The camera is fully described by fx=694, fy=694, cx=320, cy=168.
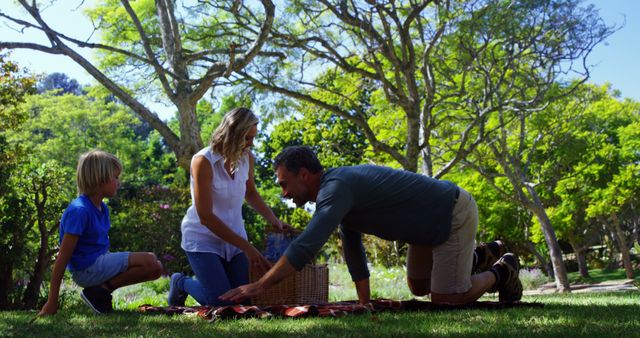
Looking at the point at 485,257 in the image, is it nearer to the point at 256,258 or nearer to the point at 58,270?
the point at 256,258

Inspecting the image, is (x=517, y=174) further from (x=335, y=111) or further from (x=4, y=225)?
(x=4, y=225)

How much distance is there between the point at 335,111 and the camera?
13445mm

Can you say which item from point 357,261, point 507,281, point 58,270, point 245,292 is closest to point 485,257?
point 507,281

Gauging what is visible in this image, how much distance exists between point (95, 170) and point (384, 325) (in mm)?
2610

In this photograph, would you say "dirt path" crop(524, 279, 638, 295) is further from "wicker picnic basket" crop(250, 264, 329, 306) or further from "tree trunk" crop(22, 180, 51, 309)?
"wicker picnic basket" crop(250, 264, 329, 306)

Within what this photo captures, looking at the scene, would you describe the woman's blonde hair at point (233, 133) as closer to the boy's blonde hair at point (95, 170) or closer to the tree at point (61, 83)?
the boy's blonde hair at point (95, 170)

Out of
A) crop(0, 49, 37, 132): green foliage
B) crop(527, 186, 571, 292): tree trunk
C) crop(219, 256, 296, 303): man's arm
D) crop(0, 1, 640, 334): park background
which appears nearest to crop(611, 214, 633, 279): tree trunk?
crop(0, 1, 640, 334): park background

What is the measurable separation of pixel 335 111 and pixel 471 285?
880cm

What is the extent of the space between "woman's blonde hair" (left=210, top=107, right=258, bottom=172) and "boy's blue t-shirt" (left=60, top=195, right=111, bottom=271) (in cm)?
106

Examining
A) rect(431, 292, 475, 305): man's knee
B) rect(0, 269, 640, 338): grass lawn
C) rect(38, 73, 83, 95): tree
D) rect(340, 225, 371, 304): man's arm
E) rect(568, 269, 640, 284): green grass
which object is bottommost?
rect(0, 269, 640, 338): grass lawn

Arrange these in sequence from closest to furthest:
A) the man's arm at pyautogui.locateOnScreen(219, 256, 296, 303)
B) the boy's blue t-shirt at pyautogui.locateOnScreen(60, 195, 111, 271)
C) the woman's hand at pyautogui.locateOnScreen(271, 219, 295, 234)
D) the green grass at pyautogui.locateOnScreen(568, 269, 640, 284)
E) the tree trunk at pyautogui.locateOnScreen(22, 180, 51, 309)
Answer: the man's arm at pyautogui.locateOnScreen(219, 256, 296, 303), the boy's blue t-shirt at pyautogui.locateOnScreen(60, 195, 111, 271), the woman's hand at pyautogui.locateOnScreen(271, 219, 295, 234), the tree trunk at pyautogui.locateOnScreen(22, 180, 51, 309), the green grass at pyautogui.locateOnScreen(568, 269, 640, 284)

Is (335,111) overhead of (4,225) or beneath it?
overhead

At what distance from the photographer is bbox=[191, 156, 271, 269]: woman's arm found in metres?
4.90

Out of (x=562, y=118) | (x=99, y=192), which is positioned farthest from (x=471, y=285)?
(x=562, y=118)
